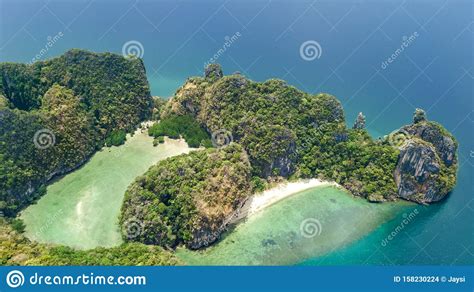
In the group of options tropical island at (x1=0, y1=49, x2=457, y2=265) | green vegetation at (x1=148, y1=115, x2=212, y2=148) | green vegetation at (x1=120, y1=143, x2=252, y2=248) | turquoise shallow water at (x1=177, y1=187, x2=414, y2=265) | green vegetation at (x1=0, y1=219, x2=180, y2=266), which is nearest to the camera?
green vegetation at (x1=0, y1=219, x2=180, y2=266)

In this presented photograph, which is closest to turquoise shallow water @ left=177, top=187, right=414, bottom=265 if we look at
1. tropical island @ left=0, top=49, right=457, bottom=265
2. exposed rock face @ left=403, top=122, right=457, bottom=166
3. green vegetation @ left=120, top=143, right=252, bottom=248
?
tropical island @ left=0, top=49, right=457, bottom=265

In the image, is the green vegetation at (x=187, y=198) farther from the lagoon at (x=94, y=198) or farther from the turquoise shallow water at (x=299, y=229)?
the lagoon at (x=94, y=198)

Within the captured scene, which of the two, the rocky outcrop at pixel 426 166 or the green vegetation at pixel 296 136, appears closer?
the rocky outcrop at pixel 426 166

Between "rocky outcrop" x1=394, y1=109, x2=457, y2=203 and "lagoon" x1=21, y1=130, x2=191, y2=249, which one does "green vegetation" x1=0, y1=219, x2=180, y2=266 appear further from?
"rocky outcrop" x1=394, y1=109, x2=457, y2=203

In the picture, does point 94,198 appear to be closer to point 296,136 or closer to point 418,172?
point 296,136

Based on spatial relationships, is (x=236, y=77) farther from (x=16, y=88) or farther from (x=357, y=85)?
(x=357, y=85)

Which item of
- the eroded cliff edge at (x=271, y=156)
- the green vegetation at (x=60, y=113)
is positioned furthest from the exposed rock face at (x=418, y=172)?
the green vegetation at (x=60, y=113)
